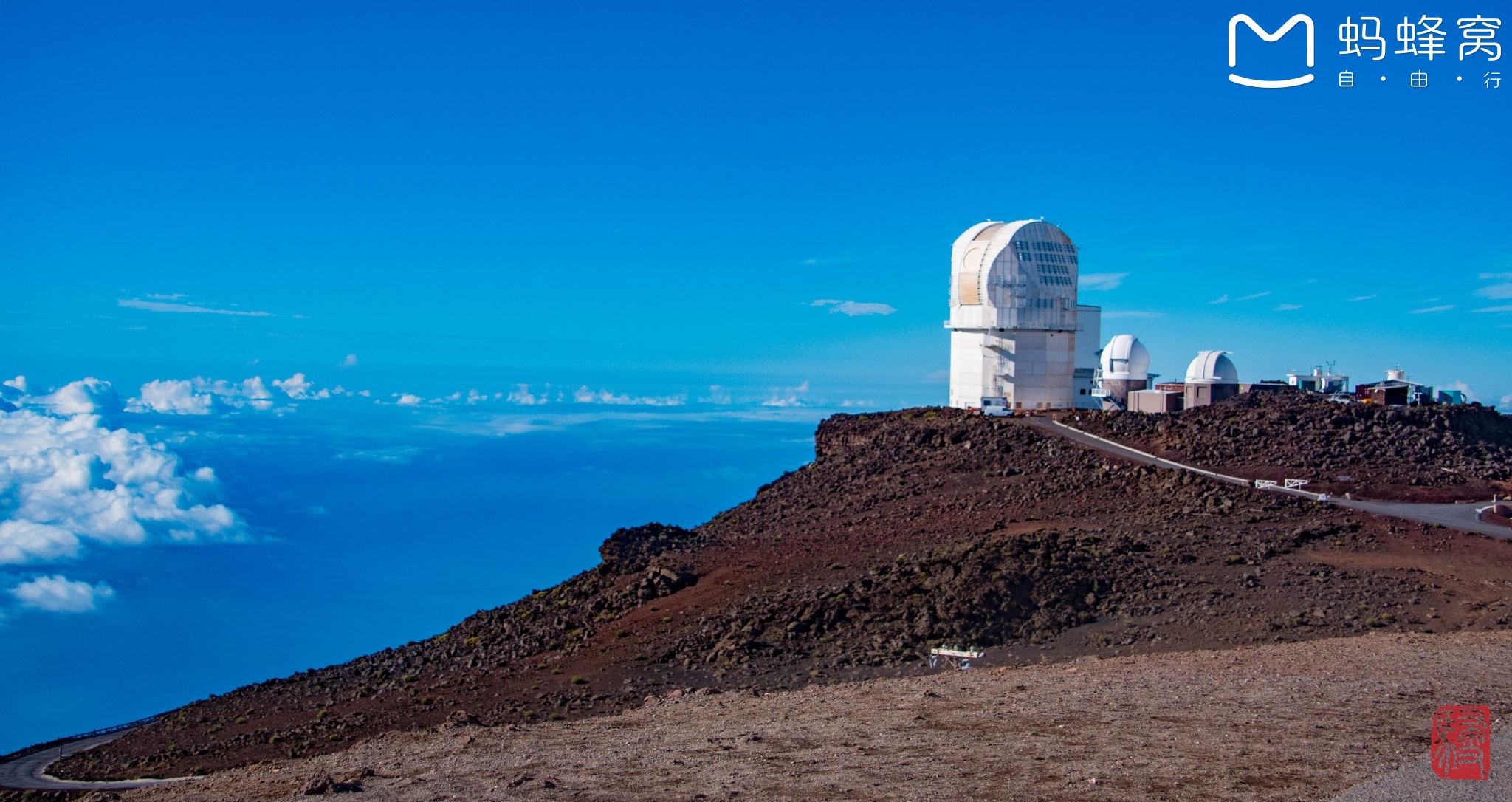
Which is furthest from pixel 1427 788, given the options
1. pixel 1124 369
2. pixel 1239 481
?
pixel 1124 369

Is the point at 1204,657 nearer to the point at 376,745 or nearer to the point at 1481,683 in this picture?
the point at 1481,683

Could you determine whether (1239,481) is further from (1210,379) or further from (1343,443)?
(1210,379)

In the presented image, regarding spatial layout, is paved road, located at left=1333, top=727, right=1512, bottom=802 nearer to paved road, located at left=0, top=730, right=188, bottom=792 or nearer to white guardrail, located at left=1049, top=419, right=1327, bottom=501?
white guardrail, located at left=1049, top=419, right=1327, bottom=501

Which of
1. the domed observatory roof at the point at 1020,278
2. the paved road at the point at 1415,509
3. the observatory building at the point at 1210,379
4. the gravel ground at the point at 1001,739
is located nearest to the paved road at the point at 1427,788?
the gravel ground at the point at 1001,739

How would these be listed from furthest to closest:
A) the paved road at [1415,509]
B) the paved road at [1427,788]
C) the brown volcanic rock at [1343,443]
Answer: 1. the brown volcanic rock at [1343,443]
2. the paved road at [1415,509]
3. the paved road at [1427,788]

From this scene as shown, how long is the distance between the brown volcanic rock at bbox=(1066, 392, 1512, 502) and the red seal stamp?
52.5ft

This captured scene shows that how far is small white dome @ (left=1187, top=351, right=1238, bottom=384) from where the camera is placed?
42.2 metres

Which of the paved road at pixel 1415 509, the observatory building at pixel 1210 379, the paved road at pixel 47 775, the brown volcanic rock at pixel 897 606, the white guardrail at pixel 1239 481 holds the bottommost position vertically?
the paved road at pixel 47 775

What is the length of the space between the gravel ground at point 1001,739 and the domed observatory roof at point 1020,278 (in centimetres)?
2606

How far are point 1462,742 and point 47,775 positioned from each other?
25062 millimetres

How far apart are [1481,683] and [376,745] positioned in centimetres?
1559

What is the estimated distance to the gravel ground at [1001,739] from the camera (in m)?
11.1

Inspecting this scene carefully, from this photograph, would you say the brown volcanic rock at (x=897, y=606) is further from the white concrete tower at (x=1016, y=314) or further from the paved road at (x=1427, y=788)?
the white concrete tower at (x=1016, y=314)

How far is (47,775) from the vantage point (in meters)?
22.5
